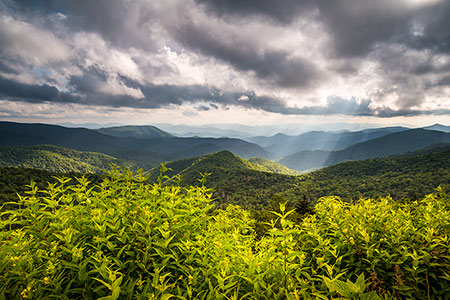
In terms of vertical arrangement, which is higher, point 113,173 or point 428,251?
point 113,173

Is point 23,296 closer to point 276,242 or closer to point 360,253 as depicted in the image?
point 276,242

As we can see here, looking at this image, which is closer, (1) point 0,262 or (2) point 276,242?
(1) point 0,262

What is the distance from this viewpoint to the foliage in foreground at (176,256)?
2.43m

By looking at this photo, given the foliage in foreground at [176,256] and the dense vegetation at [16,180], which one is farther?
the dense vegetation at [16,180]

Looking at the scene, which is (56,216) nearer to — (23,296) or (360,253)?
(23,296)

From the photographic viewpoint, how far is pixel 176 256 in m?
2.79

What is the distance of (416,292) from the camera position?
300 centimetres

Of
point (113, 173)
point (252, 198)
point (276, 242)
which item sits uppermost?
point (113, 173)

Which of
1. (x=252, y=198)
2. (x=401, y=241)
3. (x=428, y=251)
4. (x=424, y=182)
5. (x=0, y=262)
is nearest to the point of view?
(x=0, y=262)

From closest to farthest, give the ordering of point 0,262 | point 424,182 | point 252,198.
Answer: point 0,262 < point 424,182 < point 252,198

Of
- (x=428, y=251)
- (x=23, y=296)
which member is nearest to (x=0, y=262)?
(x=23, y=296)

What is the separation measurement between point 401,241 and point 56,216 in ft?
18.9

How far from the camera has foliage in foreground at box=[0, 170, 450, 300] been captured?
243cm

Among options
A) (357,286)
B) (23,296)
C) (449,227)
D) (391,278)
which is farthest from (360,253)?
(23,296)
